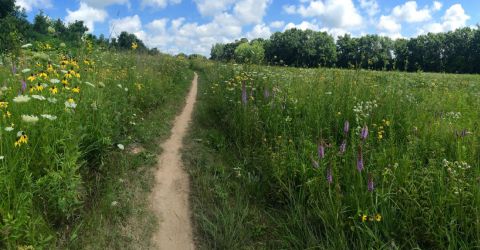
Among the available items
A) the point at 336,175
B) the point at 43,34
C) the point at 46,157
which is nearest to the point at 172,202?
the point at 46,157

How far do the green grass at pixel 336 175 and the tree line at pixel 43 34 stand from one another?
3.31 metres

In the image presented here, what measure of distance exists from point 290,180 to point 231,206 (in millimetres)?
849

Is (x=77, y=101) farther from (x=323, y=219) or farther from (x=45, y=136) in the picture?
(x=323, y=219)

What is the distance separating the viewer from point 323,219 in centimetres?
329

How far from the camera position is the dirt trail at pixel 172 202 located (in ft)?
12.3

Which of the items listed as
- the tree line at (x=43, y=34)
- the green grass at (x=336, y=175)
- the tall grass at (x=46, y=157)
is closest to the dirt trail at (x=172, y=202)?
the green grass at (x=336, y=175)

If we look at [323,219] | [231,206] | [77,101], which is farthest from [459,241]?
[77,101]

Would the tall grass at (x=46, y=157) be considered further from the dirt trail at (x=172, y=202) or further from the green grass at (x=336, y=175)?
the green grass at (x=336, y=175)

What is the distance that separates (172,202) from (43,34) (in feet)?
88.4

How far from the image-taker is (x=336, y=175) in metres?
3.40

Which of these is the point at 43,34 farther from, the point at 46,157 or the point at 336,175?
the point at 336,175

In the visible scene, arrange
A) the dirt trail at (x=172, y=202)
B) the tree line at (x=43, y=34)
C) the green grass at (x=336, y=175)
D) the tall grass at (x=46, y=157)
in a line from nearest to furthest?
the tall grass at (x=46, y=157) < the green grass at (x=336, y=175) < the dirt trail at (x=172, y=202) < the tree line at (x=43, y=34)

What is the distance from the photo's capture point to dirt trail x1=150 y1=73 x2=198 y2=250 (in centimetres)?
375

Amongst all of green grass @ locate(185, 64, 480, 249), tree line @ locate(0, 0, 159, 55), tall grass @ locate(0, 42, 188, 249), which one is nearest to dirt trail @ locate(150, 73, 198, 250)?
green grass @ locate(185, 64, 480, 249)
